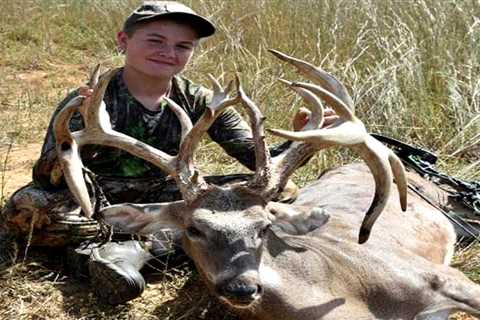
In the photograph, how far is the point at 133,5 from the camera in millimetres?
8781

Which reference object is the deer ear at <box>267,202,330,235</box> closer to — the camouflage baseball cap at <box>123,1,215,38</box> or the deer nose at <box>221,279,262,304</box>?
the deer nose at <box>221,279,262,304</box>

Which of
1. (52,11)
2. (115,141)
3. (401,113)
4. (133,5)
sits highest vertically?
(115,141)

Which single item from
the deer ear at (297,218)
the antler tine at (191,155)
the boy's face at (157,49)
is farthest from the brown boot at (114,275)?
the boy's face at (157,49)

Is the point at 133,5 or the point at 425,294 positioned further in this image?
the point at 133,5

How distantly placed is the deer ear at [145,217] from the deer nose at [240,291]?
0.50 m

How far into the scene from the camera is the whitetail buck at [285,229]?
9.85 feet

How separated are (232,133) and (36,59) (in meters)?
5.05

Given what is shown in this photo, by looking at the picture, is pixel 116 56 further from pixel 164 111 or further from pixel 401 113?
pixel 164 111

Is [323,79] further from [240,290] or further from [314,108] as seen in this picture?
[240,290]

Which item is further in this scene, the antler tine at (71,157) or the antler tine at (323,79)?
the antler tine at (323,79)

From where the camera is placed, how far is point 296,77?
625 centimetres

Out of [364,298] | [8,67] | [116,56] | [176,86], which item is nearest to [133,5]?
[116,56]

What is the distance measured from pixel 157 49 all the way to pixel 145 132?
43cm

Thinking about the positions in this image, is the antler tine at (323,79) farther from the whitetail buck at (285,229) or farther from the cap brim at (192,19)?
the cap brim at (192,19)
